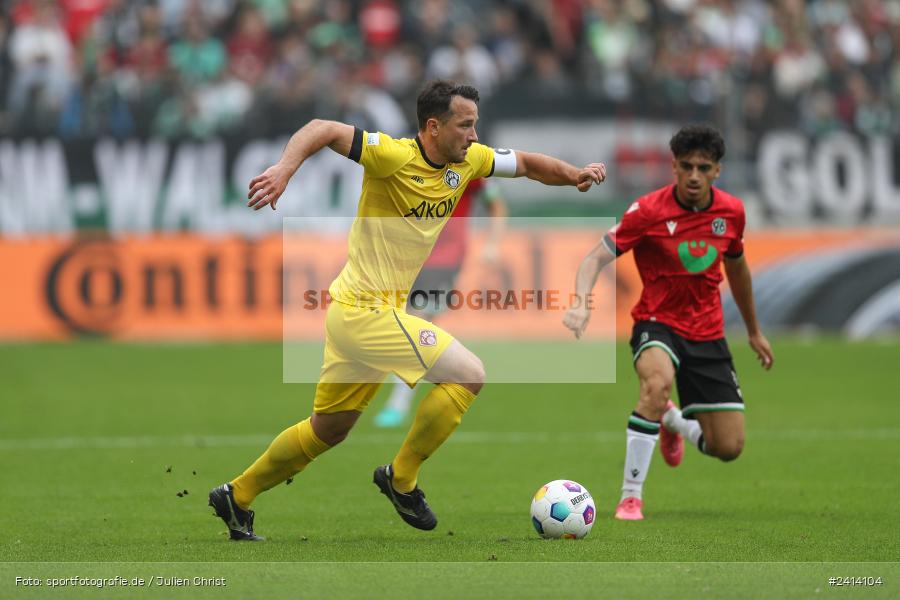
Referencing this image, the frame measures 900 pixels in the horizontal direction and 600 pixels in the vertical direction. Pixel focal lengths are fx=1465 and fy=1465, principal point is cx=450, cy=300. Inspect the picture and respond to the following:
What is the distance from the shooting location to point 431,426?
24.5ft

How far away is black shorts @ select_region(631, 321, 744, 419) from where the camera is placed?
8.73m

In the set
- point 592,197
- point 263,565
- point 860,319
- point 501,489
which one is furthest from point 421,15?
point 263,565

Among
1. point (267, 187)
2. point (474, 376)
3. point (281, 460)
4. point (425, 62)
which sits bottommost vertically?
point (281, 460)

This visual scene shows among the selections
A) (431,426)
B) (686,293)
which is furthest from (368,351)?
(686,293)

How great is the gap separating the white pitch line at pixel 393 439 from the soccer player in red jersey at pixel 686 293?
10.2 feet

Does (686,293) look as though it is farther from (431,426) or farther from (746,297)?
(431,426)

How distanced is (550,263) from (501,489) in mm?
10228

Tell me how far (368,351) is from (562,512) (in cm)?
130

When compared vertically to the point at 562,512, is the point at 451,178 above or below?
above

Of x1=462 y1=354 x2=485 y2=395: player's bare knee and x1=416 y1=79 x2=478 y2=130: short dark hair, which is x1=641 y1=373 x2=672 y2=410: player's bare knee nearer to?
x1=462 y1=354 x2=485 y2=395: player's bare knee

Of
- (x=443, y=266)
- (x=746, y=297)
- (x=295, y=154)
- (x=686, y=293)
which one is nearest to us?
(x=295, y=154)

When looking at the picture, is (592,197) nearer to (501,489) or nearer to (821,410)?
(821,410)

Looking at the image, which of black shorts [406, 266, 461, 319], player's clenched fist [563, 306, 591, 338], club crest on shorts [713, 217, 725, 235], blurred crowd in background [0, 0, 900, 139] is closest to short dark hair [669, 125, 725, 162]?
club crest on shorts [713, 217, 725, 235]

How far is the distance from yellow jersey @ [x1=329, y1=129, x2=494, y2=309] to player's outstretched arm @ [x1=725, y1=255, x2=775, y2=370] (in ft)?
6.84
